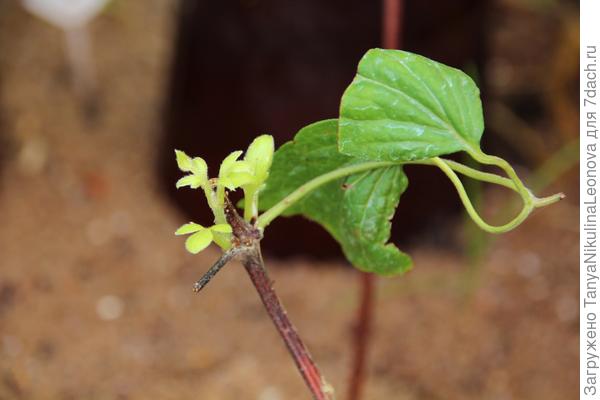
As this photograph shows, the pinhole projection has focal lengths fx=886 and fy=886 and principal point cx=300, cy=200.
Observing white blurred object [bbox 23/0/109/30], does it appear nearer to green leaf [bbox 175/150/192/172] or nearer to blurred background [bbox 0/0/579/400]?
blurred background [bbox 0/0/579/400]

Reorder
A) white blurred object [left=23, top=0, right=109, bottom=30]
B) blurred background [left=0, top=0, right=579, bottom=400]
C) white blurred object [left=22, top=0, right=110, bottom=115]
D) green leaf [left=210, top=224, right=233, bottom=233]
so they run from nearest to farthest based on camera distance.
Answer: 1. green leaf [left=210, top=224, right=233, bottom=233]
2. blurred background [left=0, top=0, right=579, bottom=400]
3. white blurred object [left=23, top=0, right=109, bottom=30]
4. white blurred object [left=22, top=0, right=110, bottom=115]

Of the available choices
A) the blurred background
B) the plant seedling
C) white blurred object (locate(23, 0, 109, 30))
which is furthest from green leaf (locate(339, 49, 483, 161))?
white blurred object (locate(23, 0, 109, 30))

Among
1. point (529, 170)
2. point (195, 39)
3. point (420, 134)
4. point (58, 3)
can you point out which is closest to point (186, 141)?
point (195, 39)

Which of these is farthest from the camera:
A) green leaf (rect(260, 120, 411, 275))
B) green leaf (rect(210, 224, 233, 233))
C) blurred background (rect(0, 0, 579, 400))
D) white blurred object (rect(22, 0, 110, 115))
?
white blurred object (rect(22, 0, 110, 115))

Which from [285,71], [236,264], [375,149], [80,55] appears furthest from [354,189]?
[80,55]

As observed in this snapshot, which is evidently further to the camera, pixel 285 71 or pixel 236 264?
pixel 236 264

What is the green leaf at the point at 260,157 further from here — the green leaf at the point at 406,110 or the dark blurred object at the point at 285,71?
the dark blurred object at the point at 285,71

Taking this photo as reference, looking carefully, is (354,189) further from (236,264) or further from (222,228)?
(236,264)

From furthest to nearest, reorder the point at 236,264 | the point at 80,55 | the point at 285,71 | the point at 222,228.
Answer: the point at 80,55 < the point at 236,264 < the point at 285,71 < the point at 222,228
